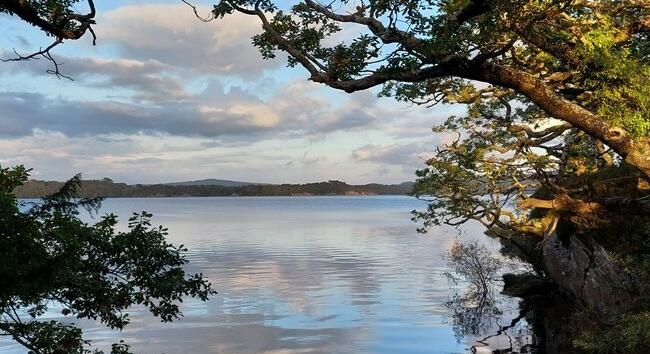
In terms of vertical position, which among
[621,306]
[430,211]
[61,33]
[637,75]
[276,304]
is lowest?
[276,304]

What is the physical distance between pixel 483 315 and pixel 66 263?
31764 mm

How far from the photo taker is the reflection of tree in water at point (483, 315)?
30308mm

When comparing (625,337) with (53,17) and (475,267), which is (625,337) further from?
(475,267)

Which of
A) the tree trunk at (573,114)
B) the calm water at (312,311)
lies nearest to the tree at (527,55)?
the tree trunk at (573,114)

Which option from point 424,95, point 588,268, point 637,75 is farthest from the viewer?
point 588,268

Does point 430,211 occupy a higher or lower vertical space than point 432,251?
higher

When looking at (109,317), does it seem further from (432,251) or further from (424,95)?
(432,251)

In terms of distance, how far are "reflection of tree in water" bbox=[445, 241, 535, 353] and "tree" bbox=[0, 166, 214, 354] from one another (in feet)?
72.3

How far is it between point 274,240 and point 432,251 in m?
29.5

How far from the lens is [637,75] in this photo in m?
11.6

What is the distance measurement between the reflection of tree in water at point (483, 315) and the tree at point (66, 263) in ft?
72.3

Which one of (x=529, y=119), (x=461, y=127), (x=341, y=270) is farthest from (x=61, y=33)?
(x=341, y=270)

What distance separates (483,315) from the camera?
121 feet

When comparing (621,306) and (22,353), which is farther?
(22,353)
